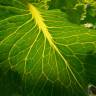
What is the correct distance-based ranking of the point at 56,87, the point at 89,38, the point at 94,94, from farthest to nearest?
the point at 94,94, the point at 89,38, the point at 56,87

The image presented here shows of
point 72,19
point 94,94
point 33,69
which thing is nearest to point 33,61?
point 33,69

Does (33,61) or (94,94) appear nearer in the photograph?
(33,61)

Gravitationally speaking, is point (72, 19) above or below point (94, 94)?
above

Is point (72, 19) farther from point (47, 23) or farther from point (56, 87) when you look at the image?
point (56, 87)

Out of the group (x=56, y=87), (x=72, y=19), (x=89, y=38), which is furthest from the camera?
(x=72, y=19)

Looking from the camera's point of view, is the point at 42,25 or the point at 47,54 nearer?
the point at 47,54

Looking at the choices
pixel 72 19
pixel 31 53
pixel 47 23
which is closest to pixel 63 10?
pixel 72 19

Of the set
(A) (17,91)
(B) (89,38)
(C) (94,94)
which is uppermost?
(B) (89,38)
